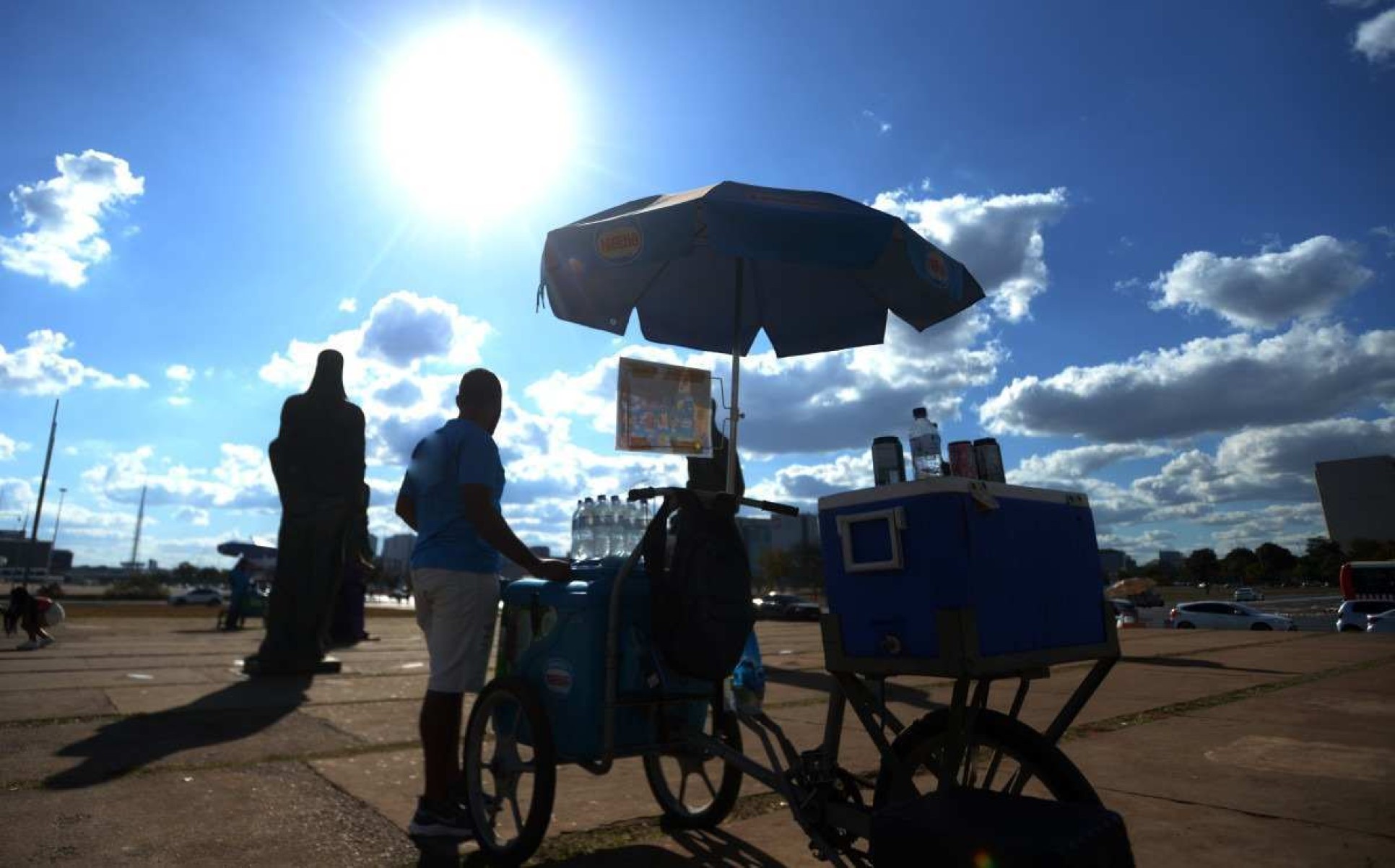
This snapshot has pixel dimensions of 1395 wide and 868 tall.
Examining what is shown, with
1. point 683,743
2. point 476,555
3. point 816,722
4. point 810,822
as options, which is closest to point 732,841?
point 683,743

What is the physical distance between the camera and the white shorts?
2680mm

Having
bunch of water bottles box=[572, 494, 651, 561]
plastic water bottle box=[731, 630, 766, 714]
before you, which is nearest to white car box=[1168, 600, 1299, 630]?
plastic water bottle box=[731, 630, 766, 714]

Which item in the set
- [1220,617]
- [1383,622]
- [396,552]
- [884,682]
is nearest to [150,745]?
[884,682]

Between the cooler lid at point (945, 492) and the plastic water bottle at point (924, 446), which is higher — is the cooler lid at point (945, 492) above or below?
below

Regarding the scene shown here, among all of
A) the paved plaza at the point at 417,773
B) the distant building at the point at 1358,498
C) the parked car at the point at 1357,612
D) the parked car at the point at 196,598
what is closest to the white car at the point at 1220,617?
the parked car at the point at 1357,612

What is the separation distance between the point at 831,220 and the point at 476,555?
1.84 metres

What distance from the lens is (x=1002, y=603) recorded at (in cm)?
185

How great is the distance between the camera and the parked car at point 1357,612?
86.8 ft

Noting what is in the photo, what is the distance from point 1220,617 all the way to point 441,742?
31945 millimetres

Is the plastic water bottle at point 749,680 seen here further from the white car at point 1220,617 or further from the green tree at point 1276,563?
the green tree at point 1276,563

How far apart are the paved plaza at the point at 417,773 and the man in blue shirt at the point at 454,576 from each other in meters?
0.23

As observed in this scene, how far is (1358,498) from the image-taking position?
82000mm

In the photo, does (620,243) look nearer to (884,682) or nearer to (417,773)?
(884,682)

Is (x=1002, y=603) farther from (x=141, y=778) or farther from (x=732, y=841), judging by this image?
(x=141, y=778)
